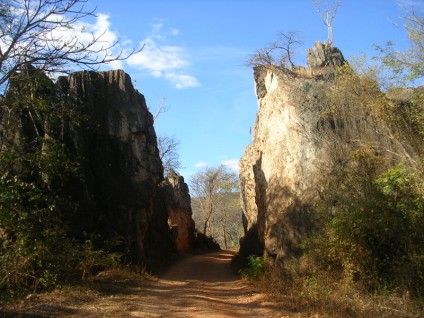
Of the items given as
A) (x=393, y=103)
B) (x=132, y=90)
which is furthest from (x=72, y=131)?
(x=393, y=103)

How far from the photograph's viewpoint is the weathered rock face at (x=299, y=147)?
1614 centimetres

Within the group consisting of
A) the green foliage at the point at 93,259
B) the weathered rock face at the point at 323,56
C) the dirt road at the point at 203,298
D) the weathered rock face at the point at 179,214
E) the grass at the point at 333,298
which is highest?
the weathered rock face at the point at 323,56

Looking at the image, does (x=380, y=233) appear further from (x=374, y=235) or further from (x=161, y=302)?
(x=161, y=302)

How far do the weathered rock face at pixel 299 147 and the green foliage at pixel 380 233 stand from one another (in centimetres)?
297

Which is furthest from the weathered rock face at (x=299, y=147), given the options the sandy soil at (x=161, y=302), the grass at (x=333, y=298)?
the sandy soil at (x=161, y=302)

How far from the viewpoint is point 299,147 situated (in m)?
17.7

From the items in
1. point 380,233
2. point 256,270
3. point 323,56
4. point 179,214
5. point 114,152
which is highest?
point 323,56

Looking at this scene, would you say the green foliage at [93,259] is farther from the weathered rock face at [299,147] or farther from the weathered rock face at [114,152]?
the weathered rock face at [299,147]

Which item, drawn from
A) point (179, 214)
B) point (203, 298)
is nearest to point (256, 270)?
point (203, 298)

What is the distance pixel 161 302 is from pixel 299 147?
9090mm

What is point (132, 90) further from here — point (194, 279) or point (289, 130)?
point (194, 279)

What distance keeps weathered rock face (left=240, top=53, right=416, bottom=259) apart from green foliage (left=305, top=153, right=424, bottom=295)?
2973 mm

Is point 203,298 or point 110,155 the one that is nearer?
point 203,298

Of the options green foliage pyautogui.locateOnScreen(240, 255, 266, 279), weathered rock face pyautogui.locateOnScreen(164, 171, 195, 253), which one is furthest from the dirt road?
weathered rock face pyautogui.locateOnScreen(164, 171, 195, 253)
